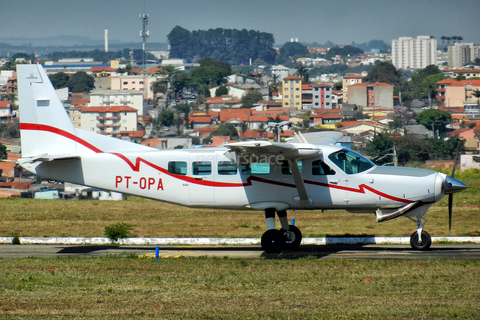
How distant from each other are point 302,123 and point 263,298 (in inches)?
5289

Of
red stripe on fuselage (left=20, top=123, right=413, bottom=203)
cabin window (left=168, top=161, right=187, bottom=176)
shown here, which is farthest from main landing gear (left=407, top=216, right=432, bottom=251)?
cabin window (left=168, top=161, right=187, bottom=176)

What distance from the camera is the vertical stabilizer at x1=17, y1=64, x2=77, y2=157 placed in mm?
Result: 16766

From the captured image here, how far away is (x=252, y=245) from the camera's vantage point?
1792cm

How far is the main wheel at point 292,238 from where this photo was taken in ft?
54.3

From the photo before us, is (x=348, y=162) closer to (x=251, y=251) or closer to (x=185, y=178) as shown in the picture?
(x=251, y=251)

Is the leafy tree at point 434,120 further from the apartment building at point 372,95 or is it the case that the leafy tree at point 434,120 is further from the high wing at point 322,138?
the high wing at point 322,138

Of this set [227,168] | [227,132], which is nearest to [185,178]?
[227,168]

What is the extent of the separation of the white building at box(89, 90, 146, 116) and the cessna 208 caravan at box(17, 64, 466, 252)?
539 feet

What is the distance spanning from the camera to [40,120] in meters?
16.8

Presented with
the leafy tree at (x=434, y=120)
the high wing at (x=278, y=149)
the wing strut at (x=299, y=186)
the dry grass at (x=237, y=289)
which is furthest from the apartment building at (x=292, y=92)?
the dry grass at (x=237, y=289)

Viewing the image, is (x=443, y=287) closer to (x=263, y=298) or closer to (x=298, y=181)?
(x=263, y=298)

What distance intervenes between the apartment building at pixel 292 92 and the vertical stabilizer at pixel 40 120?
17584 centimetres

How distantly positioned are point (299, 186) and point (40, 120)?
6991 millimetres

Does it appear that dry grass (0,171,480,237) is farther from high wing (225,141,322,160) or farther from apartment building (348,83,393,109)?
apartment building (348,83,393,109)
